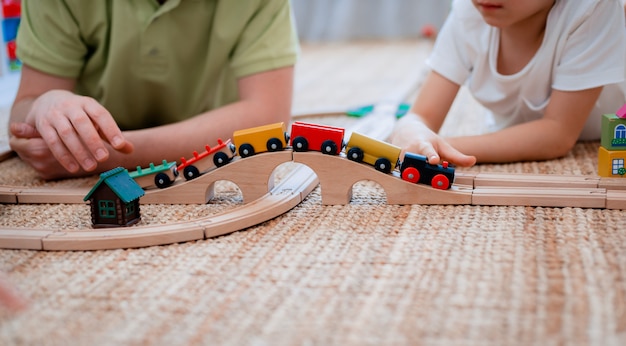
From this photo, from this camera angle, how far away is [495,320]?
1.54ft

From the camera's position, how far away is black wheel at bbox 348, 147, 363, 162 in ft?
2.35

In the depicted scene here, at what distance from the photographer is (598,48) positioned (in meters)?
0.88

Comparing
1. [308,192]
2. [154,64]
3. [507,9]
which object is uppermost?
[507,9]

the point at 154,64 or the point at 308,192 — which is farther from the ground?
the point at 154,64

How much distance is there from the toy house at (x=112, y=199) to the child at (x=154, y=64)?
0.20 meters

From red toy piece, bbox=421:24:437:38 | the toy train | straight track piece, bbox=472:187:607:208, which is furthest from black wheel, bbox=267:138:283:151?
red toy piece, bbox=421:24:437:38

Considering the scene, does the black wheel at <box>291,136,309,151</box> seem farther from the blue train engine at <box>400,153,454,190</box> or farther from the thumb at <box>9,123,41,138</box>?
the thumb at <box>9,123,41,138</box>

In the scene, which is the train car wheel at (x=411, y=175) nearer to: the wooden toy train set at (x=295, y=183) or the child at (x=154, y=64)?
the wooden toy train set at (x=295, y=183)

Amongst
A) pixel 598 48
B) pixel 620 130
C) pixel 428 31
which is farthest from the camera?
A: pixel 428 31

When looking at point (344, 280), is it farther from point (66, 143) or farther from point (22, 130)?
point (22, 130)

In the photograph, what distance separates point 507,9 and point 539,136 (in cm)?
17

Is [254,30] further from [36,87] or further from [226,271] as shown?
[226,271]

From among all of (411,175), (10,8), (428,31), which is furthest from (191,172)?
(428,31)

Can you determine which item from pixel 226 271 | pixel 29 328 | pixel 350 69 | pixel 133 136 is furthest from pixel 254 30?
pixel 350 69
